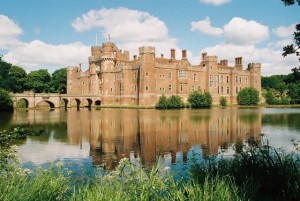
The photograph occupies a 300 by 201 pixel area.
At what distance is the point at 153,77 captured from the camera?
183ft

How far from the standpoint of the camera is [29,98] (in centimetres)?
5434

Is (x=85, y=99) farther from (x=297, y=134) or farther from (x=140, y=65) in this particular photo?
(x=297, y=134)

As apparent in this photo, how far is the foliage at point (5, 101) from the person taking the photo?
44319 millimetres

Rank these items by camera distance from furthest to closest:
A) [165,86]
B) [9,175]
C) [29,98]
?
[165,86] < [29,98] < [9,175]

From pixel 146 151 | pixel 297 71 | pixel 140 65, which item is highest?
pixel 140 65

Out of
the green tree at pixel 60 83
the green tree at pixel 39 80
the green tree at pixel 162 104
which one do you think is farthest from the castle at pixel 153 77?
the green tree at pixel 60 83

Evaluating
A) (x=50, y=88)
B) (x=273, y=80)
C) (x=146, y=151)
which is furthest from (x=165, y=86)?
(x=273, y=80)

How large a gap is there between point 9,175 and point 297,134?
16163mm

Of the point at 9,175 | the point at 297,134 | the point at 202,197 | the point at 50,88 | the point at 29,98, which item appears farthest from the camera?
the point at 50,88

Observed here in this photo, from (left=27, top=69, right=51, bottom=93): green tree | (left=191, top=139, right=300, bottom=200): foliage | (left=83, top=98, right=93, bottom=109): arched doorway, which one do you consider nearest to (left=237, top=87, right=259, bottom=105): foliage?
(left=83, top=98, right=93, bottom=109): arched doorway

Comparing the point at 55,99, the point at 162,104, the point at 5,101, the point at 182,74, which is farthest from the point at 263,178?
the point at 182,74

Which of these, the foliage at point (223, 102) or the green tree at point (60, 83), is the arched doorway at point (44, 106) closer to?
the green tree at point (60, 83)

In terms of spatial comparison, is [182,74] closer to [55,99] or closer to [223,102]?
[223,102]

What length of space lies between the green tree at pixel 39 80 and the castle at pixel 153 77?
39.9 ft
